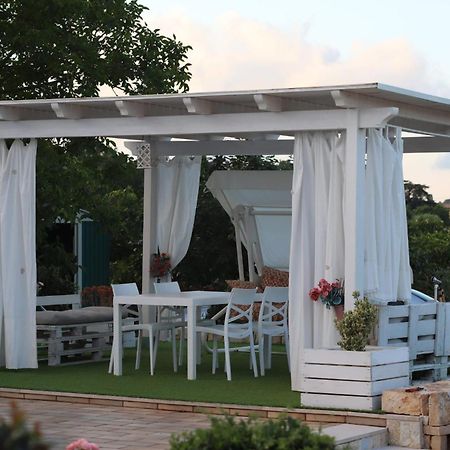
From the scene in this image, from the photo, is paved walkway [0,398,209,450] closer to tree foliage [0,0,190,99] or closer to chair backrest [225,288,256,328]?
chair backrest [225,288,256,328]

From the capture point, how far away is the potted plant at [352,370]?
9242 mm

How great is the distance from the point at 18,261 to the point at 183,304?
A: 6.00 ft

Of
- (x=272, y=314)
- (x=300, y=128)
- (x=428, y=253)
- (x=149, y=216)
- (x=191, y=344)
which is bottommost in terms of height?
(x=191, y=344)

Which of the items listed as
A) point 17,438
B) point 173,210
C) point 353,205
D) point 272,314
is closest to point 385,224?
point 353,205

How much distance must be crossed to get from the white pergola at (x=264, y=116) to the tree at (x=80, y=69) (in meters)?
5.06

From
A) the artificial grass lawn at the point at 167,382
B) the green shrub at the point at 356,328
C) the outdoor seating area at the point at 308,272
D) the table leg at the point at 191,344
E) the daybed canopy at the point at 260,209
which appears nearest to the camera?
the green shrub at the point at 356,328

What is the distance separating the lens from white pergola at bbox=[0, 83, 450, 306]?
32.9 feet

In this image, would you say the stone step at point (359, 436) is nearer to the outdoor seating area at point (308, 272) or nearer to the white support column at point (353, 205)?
the outdoor seating area at point (308, 272)

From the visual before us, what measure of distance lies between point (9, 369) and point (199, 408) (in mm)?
3037

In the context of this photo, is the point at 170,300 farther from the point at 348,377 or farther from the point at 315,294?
the point at 348,377

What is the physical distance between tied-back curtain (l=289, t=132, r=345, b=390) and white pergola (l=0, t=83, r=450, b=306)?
21 cm

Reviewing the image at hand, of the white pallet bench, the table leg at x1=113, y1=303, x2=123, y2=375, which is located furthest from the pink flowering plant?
the table leg at x1=113, y1=303, x2=123, y2=375

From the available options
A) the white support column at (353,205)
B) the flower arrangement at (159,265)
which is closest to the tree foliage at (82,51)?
the flower arrangement at (159,265)

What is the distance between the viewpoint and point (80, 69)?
17.8 metres
